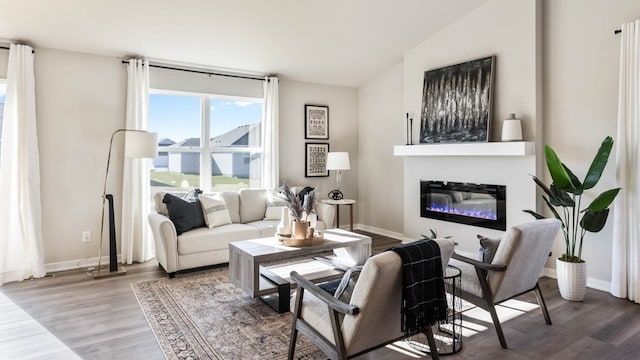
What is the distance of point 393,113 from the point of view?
6152mm

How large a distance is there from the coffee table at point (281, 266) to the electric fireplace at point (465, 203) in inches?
65.6

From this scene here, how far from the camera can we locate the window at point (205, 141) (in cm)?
523

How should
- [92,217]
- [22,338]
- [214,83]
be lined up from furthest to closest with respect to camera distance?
[214,83], [92,217], [22,338]

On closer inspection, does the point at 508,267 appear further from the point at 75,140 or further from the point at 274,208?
the point at 75,140

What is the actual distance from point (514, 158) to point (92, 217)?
4940 millimetres

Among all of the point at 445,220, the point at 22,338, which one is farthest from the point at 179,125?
the point at 445,220

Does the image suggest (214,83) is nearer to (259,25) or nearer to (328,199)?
(259,25)

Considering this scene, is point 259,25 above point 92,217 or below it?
above

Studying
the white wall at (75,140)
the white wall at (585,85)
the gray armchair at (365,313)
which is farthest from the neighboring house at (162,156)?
the white wall at (585,85)

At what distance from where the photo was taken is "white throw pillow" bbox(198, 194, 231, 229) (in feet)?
15.2

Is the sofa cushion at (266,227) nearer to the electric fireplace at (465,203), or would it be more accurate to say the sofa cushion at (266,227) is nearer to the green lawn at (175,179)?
the green lawn at (175,179)

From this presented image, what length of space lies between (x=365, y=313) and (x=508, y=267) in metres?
1.26

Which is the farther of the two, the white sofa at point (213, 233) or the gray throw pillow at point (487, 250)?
the white sofa at point (213, 233)

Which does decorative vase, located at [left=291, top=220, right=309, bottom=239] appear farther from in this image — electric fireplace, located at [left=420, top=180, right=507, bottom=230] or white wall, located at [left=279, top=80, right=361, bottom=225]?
white wall, located at [left=279, top=80, right=361, bottom=225]
